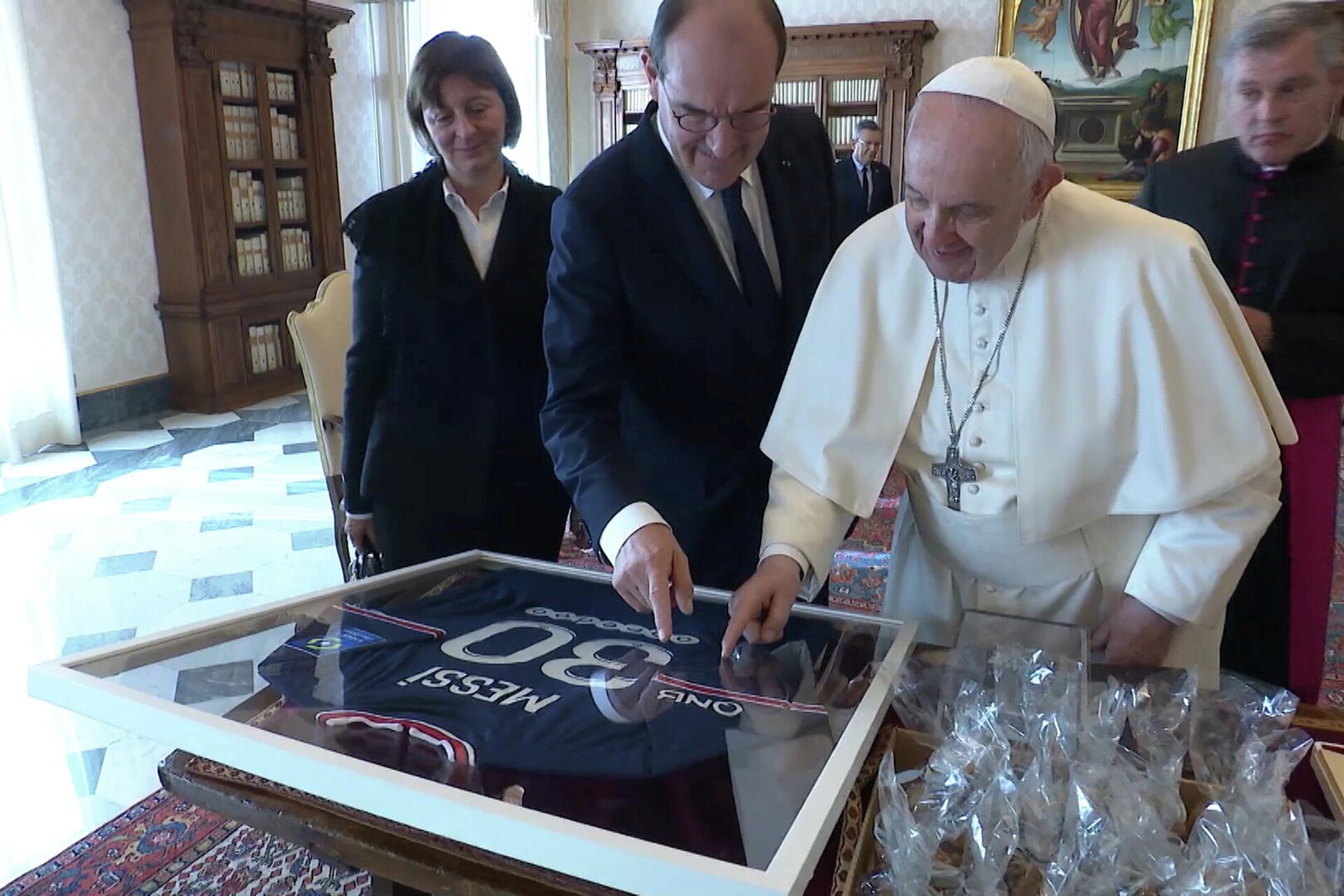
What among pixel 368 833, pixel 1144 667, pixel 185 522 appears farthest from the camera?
pixel 185 522

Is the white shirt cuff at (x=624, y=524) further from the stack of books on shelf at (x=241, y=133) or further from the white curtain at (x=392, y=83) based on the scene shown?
the white curtain at (x=392, y=83)

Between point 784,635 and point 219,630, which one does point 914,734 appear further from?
point 219,630

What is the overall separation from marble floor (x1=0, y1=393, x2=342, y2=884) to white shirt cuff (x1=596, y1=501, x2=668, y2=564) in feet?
1.68

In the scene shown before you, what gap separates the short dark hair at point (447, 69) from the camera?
2.03m

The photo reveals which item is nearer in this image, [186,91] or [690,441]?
[690,441]

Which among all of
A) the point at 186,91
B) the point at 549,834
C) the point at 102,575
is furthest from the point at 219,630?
the point at 186,91

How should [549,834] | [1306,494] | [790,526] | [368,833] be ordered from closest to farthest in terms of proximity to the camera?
[549,834] < [368,833] < [790,526] < [1306,494]

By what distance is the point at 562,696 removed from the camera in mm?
1122

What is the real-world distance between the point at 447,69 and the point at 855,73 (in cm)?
728

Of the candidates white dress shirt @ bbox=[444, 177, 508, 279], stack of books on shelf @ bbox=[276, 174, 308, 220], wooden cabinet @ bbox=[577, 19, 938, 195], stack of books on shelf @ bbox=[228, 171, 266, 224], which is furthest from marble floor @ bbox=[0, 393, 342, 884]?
wooden cabinet @ bbox=[577, 19, 938, 195]

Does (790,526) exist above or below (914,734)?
above

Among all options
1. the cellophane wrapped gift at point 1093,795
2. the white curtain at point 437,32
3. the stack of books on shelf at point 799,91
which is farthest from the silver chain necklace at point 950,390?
the stack of books on shelf at point 799,91

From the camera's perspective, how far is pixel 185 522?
448 centimetres

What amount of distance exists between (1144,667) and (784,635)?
44 cm
